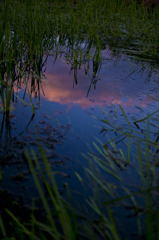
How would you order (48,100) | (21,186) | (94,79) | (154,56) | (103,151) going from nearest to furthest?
(21,186), (103,151), (48,100), (94,79), (154,56)

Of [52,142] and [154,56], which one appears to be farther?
[154,56]

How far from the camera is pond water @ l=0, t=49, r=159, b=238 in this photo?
3.72ft

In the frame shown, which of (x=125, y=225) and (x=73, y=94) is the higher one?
(x=73, y=94)

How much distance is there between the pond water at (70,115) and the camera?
3.72ft

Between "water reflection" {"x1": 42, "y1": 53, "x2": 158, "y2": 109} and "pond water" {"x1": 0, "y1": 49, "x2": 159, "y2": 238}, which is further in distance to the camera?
"water reflection" {"x1": 42, "y1": 53, "x2": 158, "y2": 109}

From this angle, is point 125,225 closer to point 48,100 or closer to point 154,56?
point 48,100

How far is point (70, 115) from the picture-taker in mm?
1669

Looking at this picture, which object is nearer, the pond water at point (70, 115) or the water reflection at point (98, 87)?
the pond water at point (70, 115)

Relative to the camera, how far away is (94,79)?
241 cm

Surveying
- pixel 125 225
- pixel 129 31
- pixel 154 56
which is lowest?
pixel 125 225

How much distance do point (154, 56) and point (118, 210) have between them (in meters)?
2.74

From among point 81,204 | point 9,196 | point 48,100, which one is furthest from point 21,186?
point 48,100

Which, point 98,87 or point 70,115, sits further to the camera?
point 98,87

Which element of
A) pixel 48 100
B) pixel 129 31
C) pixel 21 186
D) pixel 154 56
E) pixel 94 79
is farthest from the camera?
pixel 129 31
